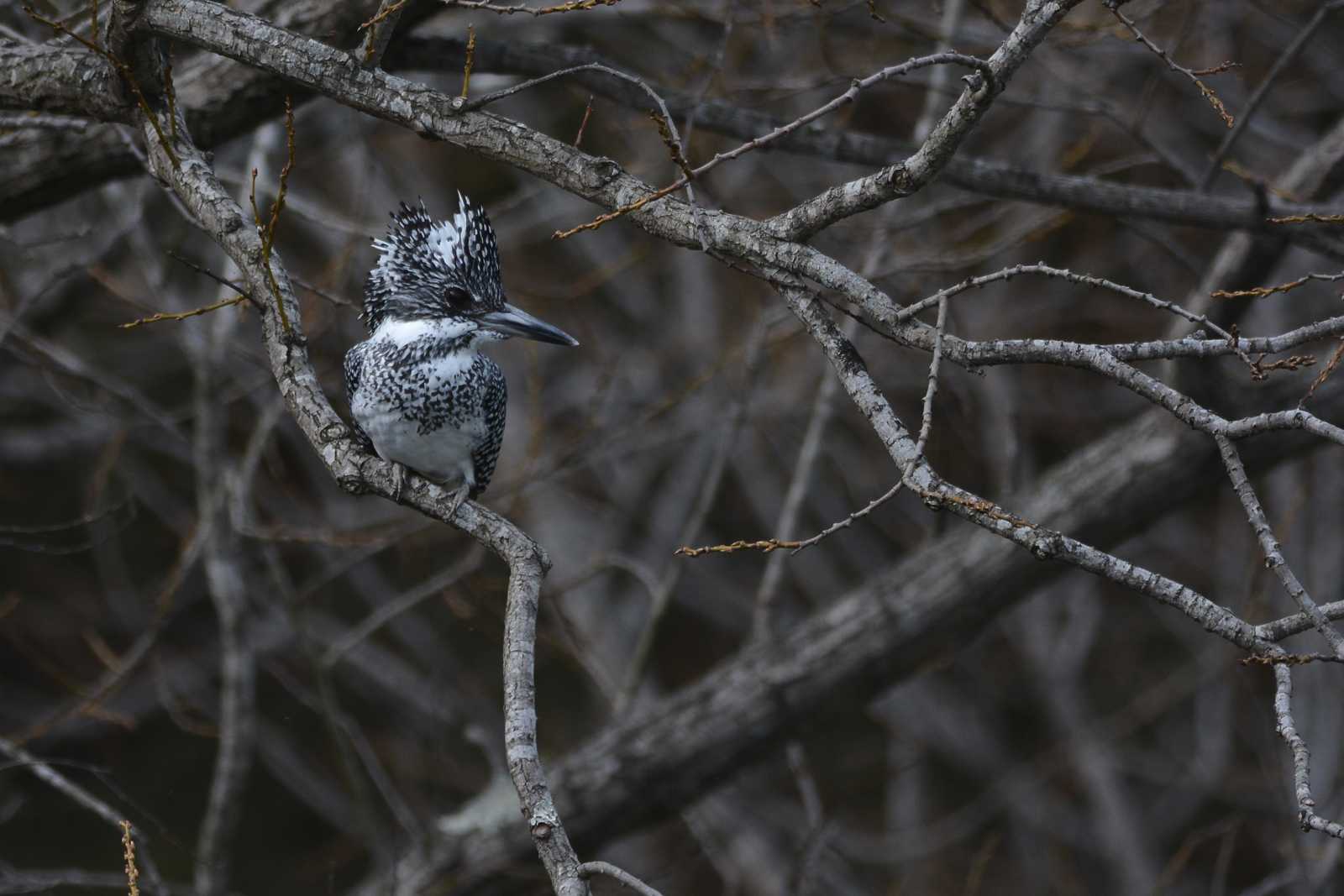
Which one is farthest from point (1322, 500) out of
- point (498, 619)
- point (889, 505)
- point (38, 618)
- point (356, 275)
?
point (38, 618)

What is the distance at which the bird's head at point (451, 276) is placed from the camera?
267 centimetres

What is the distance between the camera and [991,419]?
591 cm

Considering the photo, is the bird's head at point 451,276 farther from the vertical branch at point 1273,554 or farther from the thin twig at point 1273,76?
the thin twig at point 1273,76

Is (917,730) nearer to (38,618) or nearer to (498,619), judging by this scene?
(498,619)

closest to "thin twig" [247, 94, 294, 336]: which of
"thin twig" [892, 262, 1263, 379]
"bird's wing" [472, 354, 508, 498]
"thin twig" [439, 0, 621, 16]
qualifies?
"thin twig" [439, 0, 621, 16]

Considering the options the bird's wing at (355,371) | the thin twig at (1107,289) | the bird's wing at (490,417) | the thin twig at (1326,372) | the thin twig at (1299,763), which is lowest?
the thin twig at (1299,763)

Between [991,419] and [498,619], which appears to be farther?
[991,419]

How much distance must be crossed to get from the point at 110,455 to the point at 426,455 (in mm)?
1896

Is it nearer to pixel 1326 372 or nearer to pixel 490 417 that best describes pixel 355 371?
pixel 490 417

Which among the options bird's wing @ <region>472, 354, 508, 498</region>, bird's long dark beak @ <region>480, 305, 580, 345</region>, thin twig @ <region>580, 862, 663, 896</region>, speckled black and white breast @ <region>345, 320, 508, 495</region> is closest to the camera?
thin twig @ <region>580, 862, 663, 896</region>

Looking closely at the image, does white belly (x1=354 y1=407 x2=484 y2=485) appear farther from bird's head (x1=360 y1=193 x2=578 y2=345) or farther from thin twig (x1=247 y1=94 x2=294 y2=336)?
thin twig (x1=247 y1=94 x2=294 y2=336)

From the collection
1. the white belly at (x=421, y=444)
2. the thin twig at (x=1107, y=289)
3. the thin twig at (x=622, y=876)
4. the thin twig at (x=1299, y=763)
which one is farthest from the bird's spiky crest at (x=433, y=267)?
the thin twig at (x=1299, y=763)

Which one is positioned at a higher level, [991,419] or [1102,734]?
[991,419]

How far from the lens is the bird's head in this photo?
2.67 metres
